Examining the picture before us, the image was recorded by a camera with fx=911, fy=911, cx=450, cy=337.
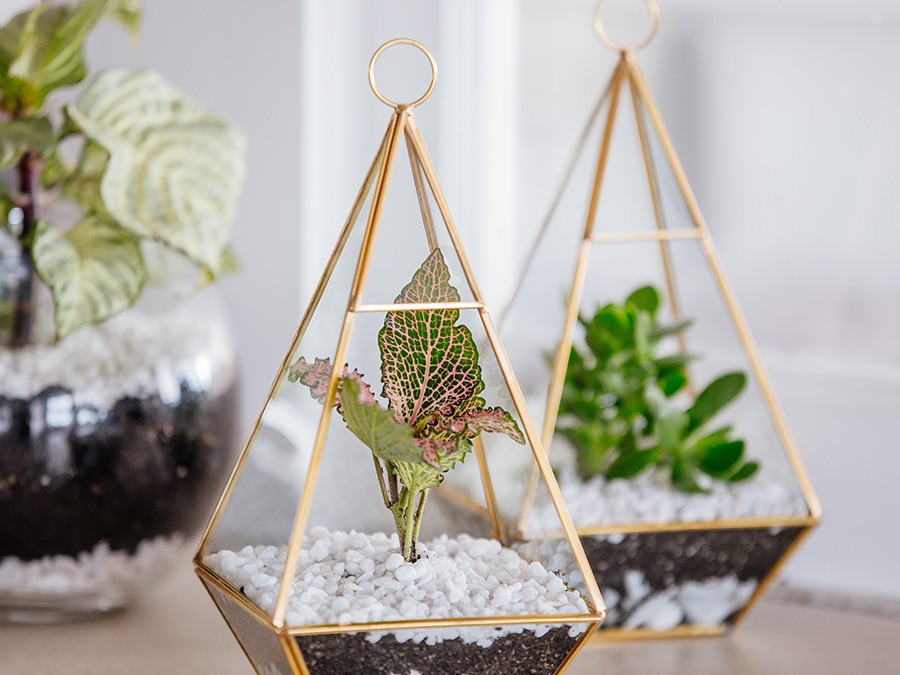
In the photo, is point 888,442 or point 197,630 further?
point 888,442

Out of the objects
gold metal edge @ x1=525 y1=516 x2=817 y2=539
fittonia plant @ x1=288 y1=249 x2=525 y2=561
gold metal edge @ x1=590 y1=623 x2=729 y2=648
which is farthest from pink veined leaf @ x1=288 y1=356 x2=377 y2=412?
gold metal edge @ x1=590 y1=623 x2=729 y2=648

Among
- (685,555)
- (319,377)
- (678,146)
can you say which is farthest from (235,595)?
(678,146)

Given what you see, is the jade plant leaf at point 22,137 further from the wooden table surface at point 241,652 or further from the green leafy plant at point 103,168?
the wooden table surface at point 241,652

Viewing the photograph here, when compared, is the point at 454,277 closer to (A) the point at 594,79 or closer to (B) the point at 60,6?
(B) the point at 60,6

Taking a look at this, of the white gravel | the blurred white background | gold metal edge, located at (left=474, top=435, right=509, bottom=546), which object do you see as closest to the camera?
gold metal edge, located at (left=474, top=435, right=509, bottom=546)

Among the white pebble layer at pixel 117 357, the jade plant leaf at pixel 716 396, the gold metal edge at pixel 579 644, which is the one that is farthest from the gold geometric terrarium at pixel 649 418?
the white pebble layer at pixel 117 357

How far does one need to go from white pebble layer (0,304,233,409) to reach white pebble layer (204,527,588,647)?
0.23 meters

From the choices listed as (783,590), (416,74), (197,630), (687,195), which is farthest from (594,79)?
(197,630)

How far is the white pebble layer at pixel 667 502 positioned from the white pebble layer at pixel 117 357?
13.7 inches

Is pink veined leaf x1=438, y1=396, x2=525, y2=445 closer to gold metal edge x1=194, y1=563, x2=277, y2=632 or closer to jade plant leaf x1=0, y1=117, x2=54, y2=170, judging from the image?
gold metal edge x1=194, y1=563, x2=277, y2=632

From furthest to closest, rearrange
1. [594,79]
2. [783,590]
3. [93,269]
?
[594,79]
[783,590]
[93,269]

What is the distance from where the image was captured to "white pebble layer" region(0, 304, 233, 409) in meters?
0.73

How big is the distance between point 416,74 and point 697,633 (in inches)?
28.7

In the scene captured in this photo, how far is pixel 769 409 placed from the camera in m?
0.78
